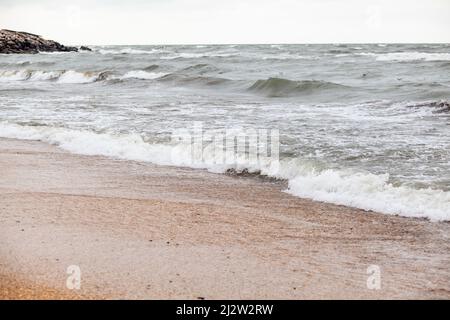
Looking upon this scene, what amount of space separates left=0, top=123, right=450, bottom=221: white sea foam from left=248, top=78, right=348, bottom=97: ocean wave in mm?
10008

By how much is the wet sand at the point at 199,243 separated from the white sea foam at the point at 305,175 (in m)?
0.24

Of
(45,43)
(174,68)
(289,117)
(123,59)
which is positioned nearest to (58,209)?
(289,117)

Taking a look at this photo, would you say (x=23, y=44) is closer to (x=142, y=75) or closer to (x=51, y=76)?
(x=51, y=76)

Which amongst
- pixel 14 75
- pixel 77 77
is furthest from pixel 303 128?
pixel 14 75

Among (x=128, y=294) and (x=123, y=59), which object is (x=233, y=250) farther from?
(x=123, y=59)

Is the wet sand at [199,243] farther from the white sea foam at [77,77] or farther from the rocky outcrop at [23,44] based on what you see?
the rocky outcrop at [23,44]

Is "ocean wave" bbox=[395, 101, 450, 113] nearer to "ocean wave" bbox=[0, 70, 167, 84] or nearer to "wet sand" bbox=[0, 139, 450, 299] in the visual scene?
"wet sand" bbox=[0, 139, 450, 299]

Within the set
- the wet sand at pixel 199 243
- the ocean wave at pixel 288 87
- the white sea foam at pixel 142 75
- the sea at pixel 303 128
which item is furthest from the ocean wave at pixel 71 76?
the wet sand at pixel 199 243

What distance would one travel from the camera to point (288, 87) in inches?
770

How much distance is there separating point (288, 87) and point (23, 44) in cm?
4718

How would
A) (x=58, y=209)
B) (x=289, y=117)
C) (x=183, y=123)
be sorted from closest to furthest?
(x=58, y=209) < (x=183, y=123) < (x=289, y=117)

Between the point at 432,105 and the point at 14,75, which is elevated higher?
the point at 14,75
